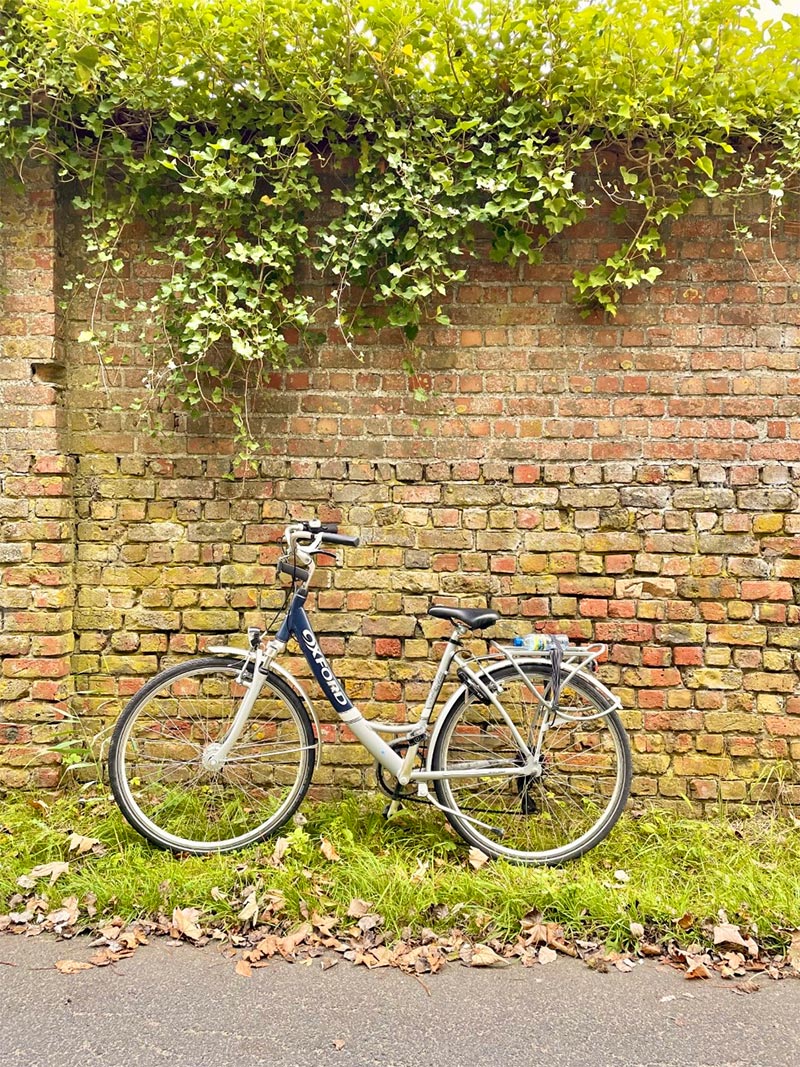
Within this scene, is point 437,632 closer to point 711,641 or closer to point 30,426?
point 711,641

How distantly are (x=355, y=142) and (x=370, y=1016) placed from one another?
3262mm

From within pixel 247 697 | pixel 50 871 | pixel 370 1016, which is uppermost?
pixel 247 697

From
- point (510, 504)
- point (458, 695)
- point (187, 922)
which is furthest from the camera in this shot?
point (510, 504)

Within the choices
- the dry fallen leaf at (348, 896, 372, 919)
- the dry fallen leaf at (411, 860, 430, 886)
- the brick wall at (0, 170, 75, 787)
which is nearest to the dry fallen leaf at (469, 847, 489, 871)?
the dry fallen leaf at (411, 860, 430, 886)

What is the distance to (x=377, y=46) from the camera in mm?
2750

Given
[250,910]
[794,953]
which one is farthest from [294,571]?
[794,953]

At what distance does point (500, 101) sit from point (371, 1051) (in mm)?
3385

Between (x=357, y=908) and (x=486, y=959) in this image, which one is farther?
(x=357, y=908)

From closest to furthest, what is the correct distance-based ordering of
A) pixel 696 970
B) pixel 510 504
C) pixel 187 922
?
pixel 696 970 → pixel 187 922 → pixel 510 504

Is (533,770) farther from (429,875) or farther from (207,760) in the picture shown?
(207,760)

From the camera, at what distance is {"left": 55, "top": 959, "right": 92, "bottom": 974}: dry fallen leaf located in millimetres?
2225

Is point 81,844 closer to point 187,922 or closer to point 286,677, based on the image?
point 187,922

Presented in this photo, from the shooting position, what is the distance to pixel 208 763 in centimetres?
286

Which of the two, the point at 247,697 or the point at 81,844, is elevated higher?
the point at 247,697
